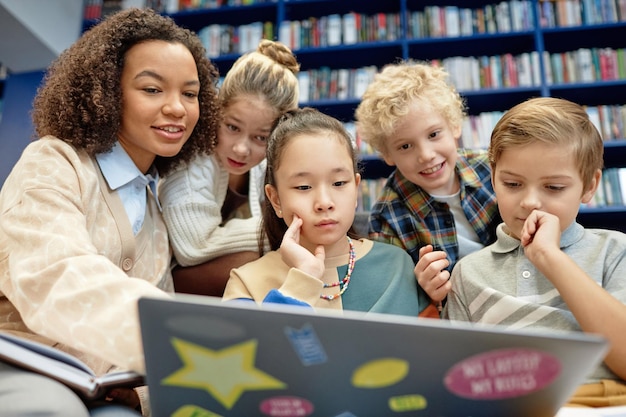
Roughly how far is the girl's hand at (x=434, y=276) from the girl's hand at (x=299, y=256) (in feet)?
0.75

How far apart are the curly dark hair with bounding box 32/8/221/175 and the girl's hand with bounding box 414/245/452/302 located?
0.77m

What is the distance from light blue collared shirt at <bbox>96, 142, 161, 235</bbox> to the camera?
3.89ft

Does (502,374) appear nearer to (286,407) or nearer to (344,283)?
(286,407)

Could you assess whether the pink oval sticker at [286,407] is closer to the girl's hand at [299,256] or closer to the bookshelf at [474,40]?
the girl's hand at [299,256]

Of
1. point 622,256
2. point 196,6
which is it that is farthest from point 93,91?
point 196,6

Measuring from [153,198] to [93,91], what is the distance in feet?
0.98

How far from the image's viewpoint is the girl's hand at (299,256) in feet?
3.35

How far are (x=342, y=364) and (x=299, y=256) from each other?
18.5 inches

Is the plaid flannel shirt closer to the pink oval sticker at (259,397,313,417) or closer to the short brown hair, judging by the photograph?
the short brown hair

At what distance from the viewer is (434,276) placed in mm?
1116

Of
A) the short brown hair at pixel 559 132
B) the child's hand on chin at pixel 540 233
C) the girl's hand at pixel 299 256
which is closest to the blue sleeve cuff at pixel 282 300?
the girl's hand at pixel 299 256

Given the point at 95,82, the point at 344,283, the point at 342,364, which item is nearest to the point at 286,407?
the point at 342,364

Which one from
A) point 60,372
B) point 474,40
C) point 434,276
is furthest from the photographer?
point 474,40

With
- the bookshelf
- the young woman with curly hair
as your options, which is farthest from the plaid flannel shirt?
the bookshelf
